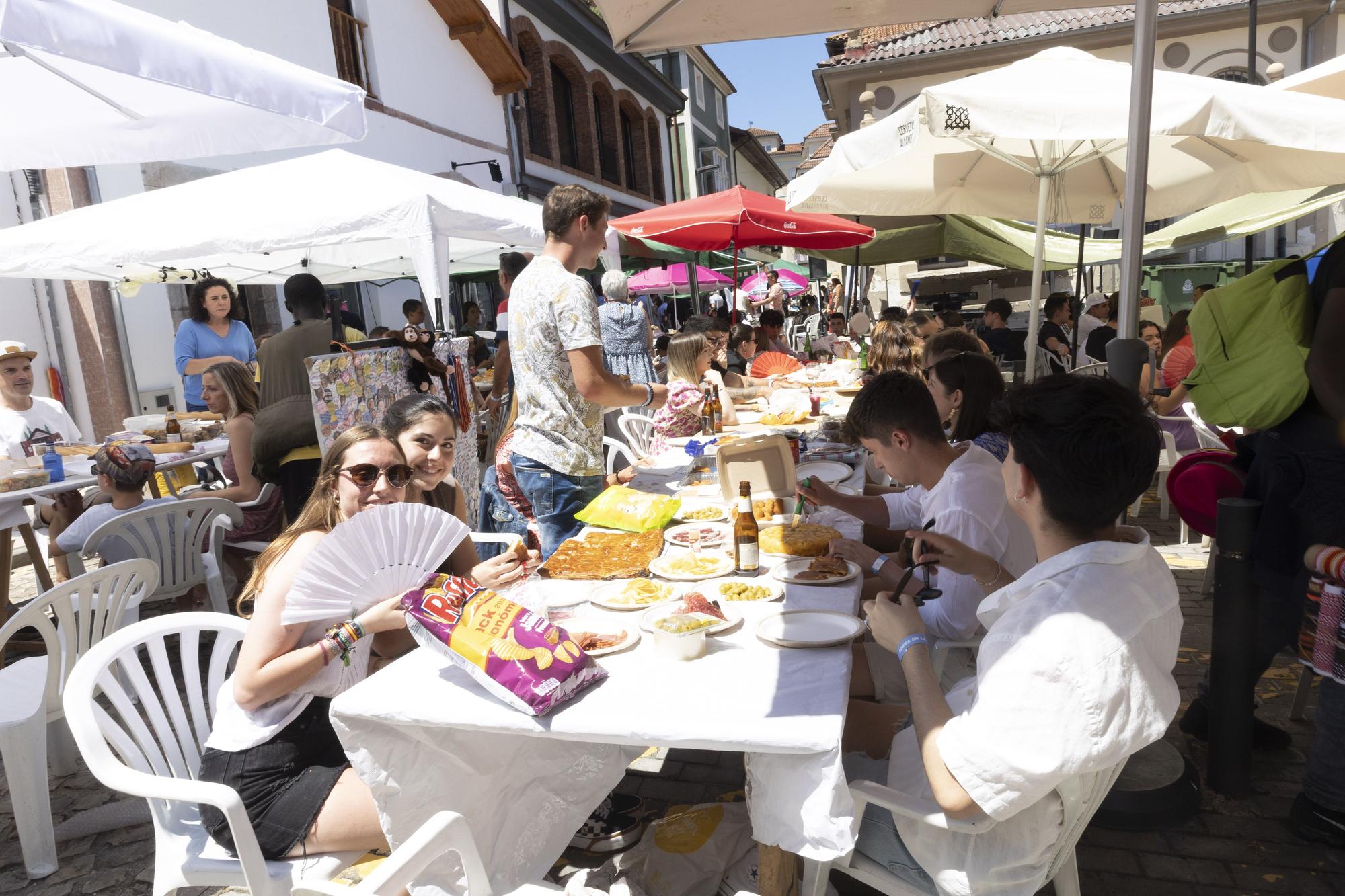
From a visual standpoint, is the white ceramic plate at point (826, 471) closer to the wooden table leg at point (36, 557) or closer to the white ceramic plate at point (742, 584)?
the white ceramic plate at point (742, 584)

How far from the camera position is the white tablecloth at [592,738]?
1627 mm

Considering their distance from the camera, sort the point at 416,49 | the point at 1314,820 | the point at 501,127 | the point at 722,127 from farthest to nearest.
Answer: the point at 722,127 < the point at 501,127 < the point at 416,49 < the point at 1314,820

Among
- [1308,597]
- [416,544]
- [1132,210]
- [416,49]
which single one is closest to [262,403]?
[416,544]

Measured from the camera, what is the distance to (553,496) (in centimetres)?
351

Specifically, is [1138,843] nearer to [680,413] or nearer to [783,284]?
[680,413]

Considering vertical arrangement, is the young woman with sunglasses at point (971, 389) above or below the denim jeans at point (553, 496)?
above

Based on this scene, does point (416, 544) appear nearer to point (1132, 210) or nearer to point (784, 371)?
point (1132, 210)

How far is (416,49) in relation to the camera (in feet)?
44.6

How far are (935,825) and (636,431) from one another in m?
5.27

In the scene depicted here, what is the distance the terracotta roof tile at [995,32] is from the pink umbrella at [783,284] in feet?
18.6

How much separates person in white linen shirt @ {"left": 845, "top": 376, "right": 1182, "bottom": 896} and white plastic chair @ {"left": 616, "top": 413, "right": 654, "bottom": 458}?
Result: 15.3 feet

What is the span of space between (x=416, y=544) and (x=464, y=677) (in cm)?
37

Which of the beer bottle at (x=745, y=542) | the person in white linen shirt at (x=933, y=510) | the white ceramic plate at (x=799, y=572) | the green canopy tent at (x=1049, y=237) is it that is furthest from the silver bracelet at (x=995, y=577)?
the green canopy tent at (x=1049, y=237)

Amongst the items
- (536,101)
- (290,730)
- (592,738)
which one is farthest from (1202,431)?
(536,101)
